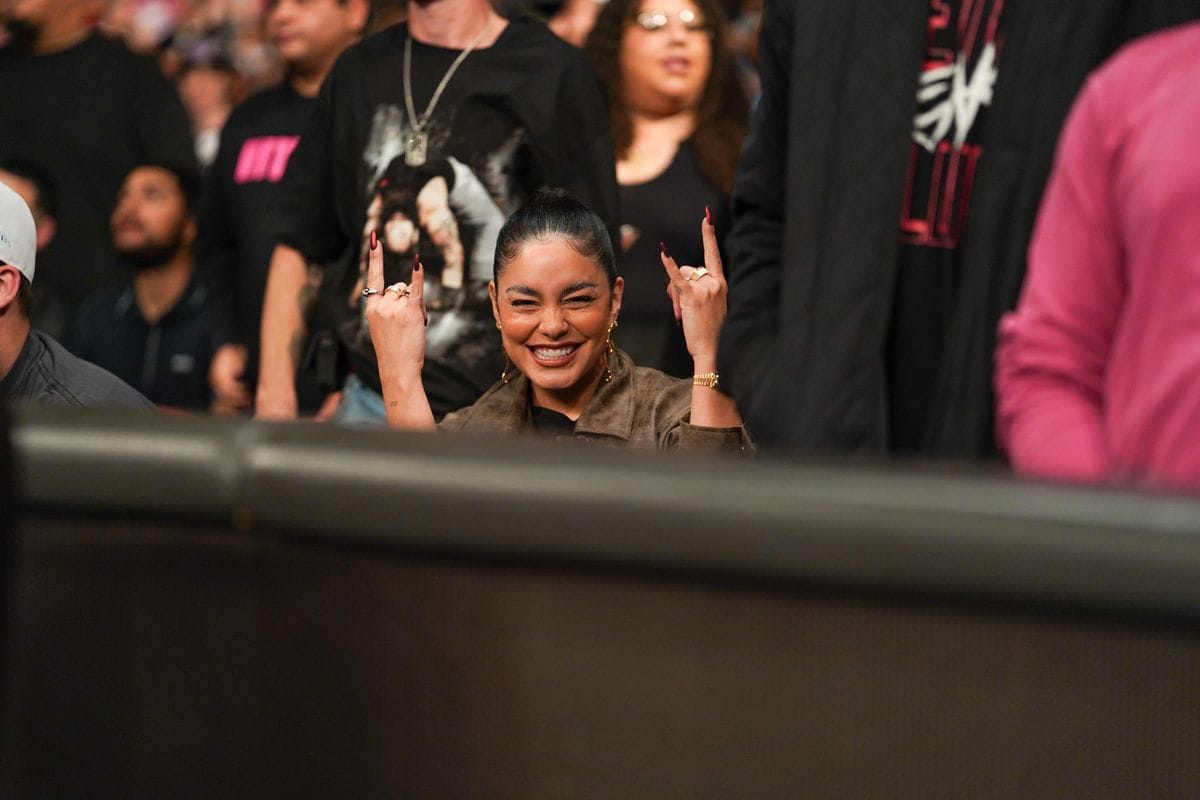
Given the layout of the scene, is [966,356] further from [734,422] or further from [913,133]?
[734,422]

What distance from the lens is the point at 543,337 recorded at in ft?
10.3

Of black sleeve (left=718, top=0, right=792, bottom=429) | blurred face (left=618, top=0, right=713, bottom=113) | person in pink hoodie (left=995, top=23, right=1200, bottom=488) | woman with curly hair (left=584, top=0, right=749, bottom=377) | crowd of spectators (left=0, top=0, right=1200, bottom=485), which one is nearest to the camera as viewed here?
person in pink hoodie (left=995, top=23, right=1200, bottom=488)

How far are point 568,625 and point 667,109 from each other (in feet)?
10.8

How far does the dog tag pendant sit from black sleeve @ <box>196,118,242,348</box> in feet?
4.54

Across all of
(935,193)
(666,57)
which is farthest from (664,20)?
(935,193)

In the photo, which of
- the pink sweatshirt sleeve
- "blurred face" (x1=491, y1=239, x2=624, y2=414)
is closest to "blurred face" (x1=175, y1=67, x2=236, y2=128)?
"blurred face" (x1=491, y1=239, x2=624, y2=414)

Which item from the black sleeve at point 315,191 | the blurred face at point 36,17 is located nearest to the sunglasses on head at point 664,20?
the black sleeve at point 315,191

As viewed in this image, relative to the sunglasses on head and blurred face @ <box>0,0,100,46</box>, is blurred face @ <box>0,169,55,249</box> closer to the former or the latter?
blurred face @ <box>0,0,100,46</box>

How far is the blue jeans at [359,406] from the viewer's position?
3422 mm

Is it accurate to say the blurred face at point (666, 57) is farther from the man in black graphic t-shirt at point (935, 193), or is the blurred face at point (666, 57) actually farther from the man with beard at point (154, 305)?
the man in black graphic t-shirt at point (935, 193)

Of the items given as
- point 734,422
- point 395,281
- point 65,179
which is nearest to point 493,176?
point 395,281

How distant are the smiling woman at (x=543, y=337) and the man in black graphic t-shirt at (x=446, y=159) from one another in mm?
113

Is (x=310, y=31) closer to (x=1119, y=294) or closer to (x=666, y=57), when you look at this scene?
(x=666, y=57)

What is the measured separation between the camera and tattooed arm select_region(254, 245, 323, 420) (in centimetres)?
378
